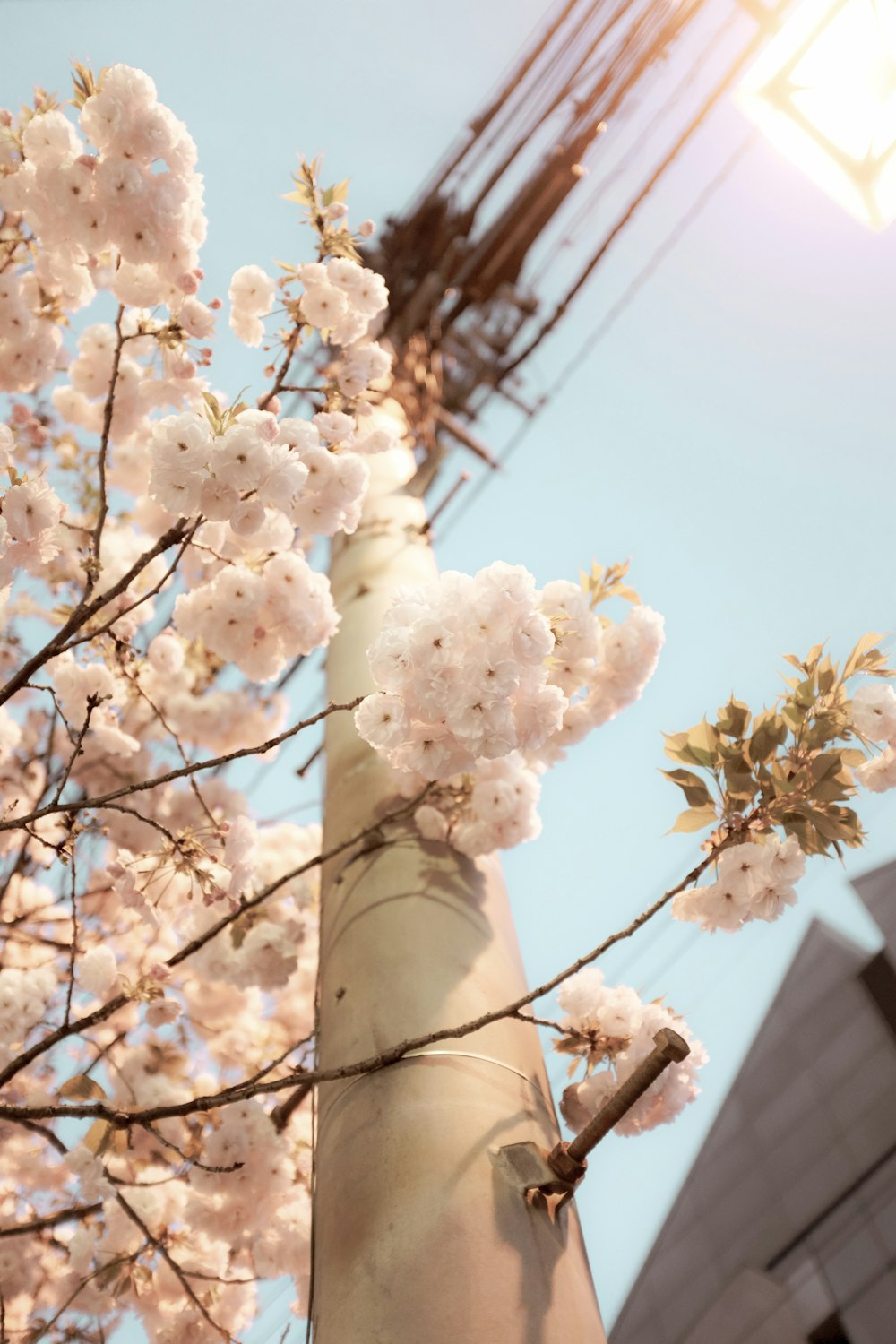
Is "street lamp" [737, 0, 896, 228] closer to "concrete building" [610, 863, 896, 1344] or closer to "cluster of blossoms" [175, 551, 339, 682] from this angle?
"cluster of blossoms" [175, 551, 339, 682]

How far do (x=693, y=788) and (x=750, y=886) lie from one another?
0.23 m

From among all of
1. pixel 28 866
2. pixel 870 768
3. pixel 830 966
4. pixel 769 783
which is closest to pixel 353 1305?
pixel 769 783

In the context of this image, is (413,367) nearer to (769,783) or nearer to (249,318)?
(249,318)

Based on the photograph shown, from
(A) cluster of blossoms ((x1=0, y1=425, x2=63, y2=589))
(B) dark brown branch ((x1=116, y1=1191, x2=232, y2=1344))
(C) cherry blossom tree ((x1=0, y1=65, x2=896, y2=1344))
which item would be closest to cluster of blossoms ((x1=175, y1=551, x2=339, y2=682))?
(C) cherry blossom tree ((x1=0, y1=65, x2=896, y2=1344))

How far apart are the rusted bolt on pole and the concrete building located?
440cm

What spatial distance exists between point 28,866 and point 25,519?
263 cm

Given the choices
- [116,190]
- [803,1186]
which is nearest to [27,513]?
[116,190]

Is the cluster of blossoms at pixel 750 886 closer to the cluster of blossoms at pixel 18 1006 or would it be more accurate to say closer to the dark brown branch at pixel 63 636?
the dark brown branch at pixel 63 636

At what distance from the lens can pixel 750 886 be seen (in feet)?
5.67

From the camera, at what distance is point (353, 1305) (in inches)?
52.1

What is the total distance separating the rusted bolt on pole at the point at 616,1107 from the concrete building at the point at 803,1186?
14.4 feet

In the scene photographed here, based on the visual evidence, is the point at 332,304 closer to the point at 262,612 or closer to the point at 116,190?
the point at 116,190

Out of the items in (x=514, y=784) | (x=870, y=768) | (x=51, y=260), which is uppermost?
(x=51, y=260)

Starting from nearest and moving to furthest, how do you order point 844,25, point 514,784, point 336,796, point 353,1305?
point 353,1305 → point 844,25 → point 514,784 → point 336,796
